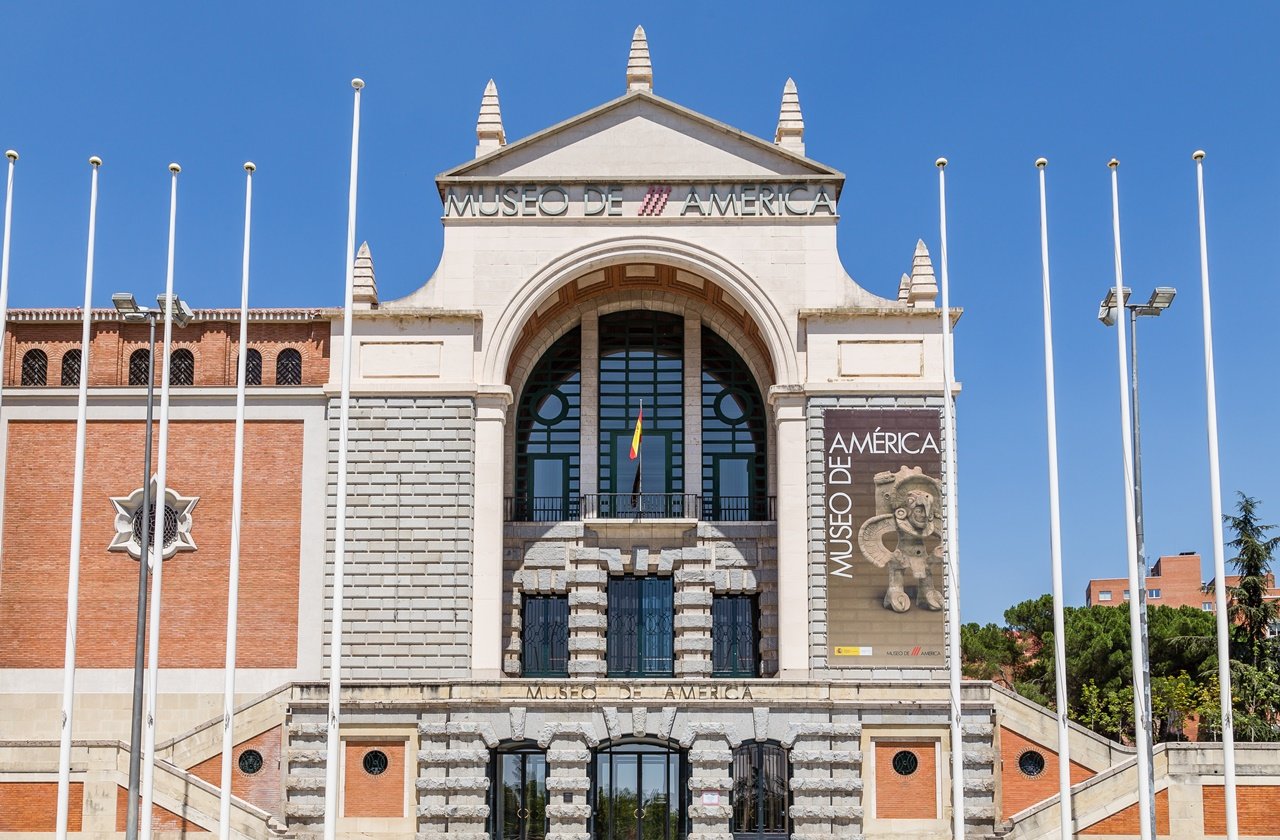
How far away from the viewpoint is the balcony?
47.9 metres

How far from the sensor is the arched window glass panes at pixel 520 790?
43062 millimetres

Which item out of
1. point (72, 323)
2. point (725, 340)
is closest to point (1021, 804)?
point (725, 340)

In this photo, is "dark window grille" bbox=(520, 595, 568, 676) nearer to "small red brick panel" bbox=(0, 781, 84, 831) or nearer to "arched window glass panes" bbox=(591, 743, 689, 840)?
"arched window glass panes" bbox=(591, 743, 689, 840)

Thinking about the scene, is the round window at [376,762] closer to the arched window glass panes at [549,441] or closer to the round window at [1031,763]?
the arched window glass panes at [549,441]

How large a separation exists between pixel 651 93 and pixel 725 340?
785 cm

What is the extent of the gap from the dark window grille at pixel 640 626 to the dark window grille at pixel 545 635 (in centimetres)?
137

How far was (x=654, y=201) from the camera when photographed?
46688 millimetres

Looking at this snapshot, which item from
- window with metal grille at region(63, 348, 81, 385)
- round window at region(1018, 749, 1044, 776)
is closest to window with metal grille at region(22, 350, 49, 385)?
window with metal grille at region(63, 348, 81, 385)

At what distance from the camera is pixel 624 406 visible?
48844mm

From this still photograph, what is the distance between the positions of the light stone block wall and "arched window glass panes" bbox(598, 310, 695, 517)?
5115 mm

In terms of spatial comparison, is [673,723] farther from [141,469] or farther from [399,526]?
[141,469]

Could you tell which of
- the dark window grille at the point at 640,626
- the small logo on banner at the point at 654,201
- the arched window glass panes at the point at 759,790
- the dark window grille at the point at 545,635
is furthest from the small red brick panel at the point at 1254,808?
the small logo on banner at the point at 654,201

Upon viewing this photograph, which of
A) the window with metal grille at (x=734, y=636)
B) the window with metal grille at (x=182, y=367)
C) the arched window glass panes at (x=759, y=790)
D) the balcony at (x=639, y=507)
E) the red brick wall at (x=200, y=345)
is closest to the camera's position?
the arched window glass panes at (x=759, y=790)

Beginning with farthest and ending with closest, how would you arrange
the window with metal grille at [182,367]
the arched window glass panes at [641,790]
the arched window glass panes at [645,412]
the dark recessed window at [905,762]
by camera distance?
the arched window glass panes at [645,412] → the window with metal grille at [182,367] → the arched window glass panes at [641,790] → the dark recessed window at [905,762]
